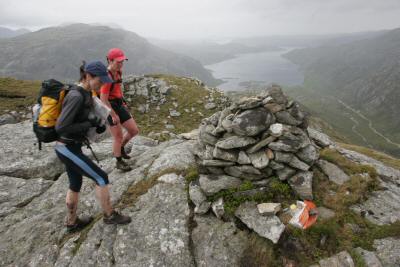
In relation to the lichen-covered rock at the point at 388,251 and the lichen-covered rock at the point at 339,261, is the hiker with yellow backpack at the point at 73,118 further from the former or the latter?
the lichen-covered rock at the point at 388,251

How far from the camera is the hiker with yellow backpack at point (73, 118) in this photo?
303 inches

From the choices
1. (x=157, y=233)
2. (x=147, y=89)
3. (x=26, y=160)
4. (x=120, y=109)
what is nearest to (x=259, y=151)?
(x=157, y=233)

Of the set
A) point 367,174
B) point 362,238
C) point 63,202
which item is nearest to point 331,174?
point 367,174

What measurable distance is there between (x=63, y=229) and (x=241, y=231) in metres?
7.07

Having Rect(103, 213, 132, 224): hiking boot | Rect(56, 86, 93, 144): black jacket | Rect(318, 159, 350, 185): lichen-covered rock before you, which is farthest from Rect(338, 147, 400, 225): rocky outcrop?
Rect(56, 86, 93, 144): black jacket

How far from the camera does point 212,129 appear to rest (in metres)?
12.5

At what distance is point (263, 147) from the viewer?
10.9 metres

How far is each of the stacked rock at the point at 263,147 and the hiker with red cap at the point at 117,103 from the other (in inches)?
171

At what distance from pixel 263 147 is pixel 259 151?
0.28 m

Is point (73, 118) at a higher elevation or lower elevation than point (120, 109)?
higher

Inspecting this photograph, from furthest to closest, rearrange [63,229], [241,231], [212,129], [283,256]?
[212,129] < [63,229] < [241,231] < [283,256]

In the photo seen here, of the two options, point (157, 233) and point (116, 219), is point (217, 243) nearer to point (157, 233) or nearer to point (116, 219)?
point (157, 233)

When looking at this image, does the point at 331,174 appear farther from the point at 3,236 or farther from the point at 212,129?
the point at 3,236

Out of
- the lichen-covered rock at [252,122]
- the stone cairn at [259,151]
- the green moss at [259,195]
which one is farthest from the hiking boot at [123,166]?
the lichen-covered rock at [252,122]
